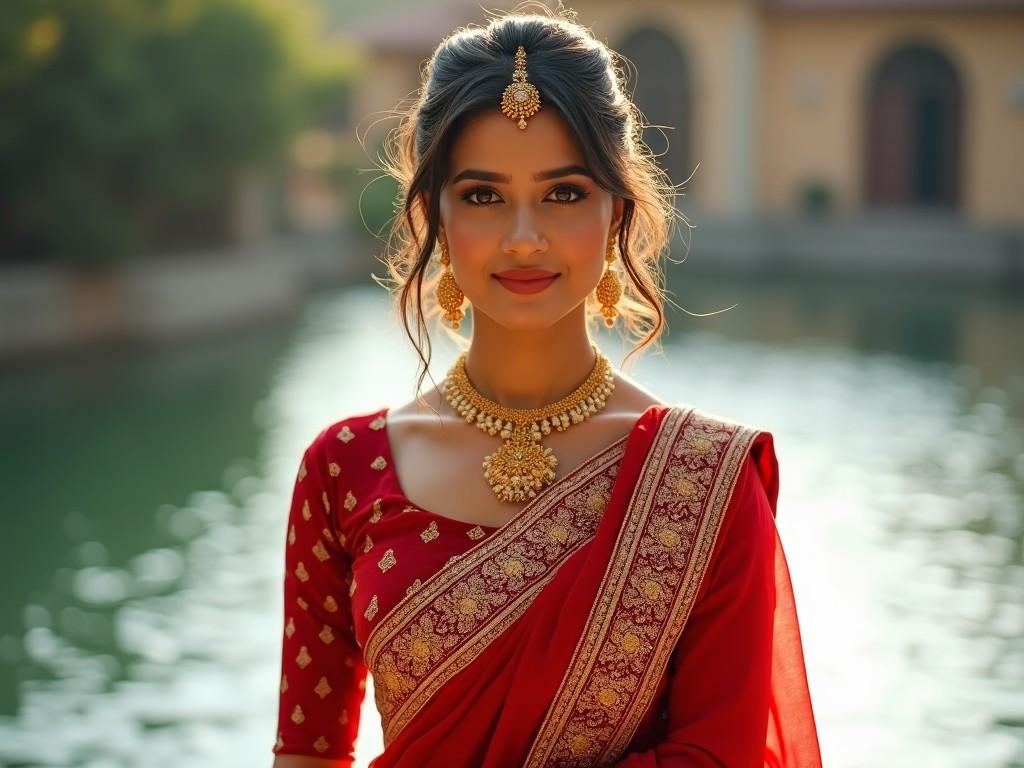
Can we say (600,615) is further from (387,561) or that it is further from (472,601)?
(387,561)

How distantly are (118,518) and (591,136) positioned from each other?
5.52 metres

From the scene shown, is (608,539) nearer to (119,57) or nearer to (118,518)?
(118,518)

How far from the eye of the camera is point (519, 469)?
173 cm

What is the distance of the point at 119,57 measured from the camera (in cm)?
1151

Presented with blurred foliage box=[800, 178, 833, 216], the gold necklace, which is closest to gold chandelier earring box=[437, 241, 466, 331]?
the gold necklace

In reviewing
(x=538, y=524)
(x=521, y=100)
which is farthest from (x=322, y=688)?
(x=521, y=100)

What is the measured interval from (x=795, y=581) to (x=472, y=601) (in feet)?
13.9

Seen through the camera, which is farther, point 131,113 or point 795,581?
point 131,113

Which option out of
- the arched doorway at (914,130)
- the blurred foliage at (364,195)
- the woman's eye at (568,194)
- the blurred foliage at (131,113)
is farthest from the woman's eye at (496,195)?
the arched doorway at (914,130)

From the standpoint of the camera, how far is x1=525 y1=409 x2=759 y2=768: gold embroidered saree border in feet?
5.24

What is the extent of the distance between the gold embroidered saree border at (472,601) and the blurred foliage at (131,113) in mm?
8816

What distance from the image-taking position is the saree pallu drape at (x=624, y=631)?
156 cm

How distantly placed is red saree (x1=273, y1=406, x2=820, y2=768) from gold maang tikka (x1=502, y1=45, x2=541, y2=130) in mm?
368

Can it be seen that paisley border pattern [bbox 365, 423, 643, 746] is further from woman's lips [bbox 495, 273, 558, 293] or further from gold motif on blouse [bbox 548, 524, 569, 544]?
woman's lips [bbox 495, 273, 558, 293]
